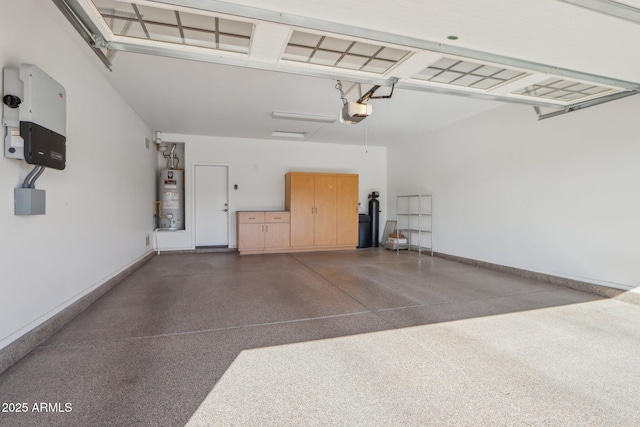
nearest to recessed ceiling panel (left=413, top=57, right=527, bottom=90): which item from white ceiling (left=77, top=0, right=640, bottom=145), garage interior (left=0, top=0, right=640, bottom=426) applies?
garage interior (left=0, top=0, right=640, bottom=426)

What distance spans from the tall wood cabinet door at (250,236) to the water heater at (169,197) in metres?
1.50

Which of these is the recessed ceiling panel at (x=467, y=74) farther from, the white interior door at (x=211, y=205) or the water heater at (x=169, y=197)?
the water heater at (x=169, y=197)

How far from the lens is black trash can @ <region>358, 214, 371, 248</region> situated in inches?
311

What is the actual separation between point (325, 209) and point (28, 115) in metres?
5.74

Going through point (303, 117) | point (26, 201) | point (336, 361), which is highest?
point (303, 117)

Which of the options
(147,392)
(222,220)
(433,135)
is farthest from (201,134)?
(147,392)

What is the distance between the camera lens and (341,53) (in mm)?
2908

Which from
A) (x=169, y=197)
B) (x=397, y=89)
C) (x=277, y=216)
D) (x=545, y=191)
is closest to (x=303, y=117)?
(x=397, y=89)

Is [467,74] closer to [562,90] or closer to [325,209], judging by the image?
[562,90]

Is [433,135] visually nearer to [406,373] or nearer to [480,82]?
[480,82]

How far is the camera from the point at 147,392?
5.77 feet

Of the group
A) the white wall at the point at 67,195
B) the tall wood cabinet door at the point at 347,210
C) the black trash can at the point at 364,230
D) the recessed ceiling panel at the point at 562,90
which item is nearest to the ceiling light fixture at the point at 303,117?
the tall wood cabinet door at the point at 347,210

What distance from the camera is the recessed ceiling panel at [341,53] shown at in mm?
2713

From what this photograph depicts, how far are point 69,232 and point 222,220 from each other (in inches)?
180
